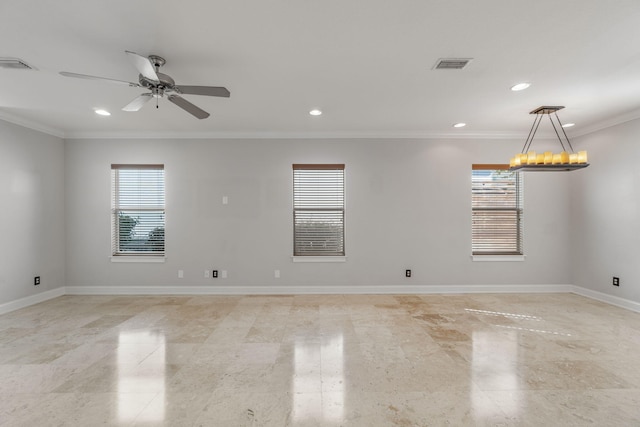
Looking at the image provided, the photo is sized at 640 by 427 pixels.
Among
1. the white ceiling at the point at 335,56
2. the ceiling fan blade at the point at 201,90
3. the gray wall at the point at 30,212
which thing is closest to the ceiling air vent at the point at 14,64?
the white ceiling at the point at 335,56

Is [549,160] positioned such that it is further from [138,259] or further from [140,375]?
[138,259]

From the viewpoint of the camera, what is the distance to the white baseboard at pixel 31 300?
4090 mm

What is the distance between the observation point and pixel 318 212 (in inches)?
Result: 200

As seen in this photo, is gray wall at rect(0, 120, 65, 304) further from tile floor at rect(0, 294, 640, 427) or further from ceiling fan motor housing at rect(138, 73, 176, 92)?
ceiling fan motor housing at rect(138, 73, 176, 92)

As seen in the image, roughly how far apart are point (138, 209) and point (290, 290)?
A: 2.99 m

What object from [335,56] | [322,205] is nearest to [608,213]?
[322,205]

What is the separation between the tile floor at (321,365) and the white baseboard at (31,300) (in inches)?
5.6

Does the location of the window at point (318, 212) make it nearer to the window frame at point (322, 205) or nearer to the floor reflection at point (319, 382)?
the window frame at point (322, 205)

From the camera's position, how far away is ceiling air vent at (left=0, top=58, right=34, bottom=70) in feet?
8.58

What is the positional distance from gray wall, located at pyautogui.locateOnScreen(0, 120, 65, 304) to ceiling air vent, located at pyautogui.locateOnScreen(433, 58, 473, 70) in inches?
225

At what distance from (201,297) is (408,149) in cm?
430

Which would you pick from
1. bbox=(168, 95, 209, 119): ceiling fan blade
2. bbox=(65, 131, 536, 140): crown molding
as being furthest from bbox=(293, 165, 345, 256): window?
bbox=(168, 95, 209, 119): ceiling fan blade

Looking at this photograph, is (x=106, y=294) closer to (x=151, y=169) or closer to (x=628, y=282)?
(x=151, y=169)

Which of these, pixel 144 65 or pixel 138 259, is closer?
pixel 144 65
